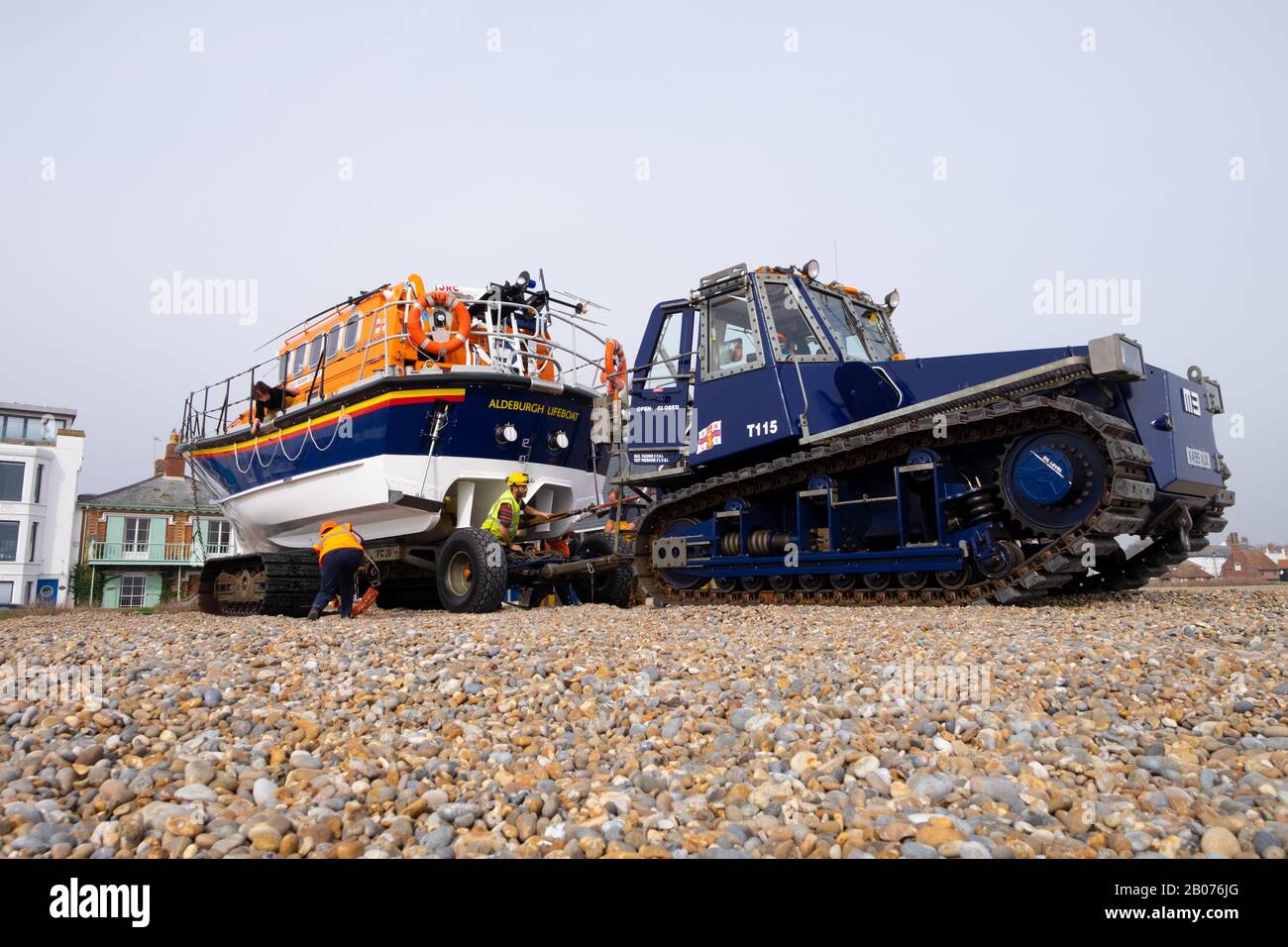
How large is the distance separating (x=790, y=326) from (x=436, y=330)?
474cm

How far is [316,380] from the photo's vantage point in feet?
38.0

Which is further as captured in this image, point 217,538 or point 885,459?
point 217,538

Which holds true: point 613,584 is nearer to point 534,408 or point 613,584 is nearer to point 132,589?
point 534,408

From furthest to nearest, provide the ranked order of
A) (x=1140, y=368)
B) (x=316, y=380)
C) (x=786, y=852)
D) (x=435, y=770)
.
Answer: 1. (x=316, y=380)
2. (x=1140, y=368)
3. (x=435, y=770)
4. (x=786, y=852)

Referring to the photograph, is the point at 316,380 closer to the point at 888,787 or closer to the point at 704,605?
the point at 704,605

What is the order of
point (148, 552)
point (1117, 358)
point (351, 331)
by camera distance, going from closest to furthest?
point (1117, 358)
point (351, 331)
point (148, 552)

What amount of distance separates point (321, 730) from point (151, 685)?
137cm

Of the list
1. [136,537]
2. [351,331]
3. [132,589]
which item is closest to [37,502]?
[136,537]

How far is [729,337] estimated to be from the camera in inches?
374

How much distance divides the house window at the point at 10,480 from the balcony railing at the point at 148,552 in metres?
3.43

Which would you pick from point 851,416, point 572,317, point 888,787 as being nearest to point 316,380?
point 572,317

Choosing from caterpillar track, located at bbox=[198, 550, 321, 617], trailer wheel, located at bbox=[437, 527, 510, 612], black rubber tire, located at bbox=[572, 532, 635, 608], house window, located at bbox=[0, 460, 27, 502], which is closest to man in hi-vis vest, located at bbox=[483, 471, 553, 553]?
trailer wheel, located at bbox=[437, 527, 510, 612]

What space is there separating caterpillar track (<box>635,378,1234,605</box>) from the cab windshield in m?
1.41
